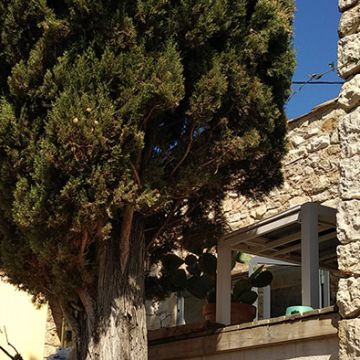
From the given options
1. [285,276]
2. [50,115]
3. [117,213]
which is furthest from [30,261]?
[285,276]

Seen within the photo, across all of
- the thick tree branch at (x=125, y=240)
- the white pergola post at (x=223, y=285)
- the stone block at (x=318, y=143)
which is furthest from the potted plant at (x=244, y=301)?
the stone block at (x=318, y=143)

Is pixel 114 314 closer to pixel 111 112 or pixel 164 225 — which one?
pixel 164 225

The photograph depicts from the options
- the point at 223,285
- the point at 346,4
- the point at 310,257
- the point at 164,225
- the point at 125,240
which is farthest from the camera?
the point at 223,285

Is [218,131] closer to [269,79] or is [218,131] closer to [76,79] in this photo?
[269,79]

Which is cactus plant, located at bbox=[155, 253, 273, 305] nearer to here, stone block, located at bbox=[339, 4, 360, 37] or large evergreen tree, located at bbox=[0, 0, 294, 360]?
large evergreen tree, located at bbox=[0, 0, 294, 360]

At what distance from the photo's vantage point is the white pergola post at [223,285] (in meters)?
6.91

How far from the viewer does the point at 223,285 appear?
7055 millimetres

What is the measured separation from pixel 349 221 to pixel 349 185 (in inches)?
9.1

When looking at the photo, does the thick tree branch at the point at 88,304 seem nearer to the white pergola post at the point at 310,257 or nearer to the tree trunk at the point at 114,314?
the tree trunk at the point at 114,314

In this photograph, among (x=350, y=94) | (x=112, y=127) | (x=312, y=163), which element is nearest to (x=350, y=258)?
(x=350, y=94)

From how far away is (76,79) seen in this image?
17.7 ft

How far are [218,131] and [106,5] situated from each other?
1.28 meters

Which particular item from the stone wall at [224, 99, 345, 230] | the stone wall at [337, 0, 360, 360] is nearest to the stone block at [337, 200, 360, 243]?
the stone wall at [337, 0, 360, 360]

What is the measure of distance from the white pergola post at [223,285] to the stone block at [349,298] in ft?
7.39
